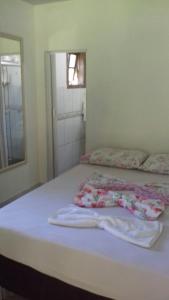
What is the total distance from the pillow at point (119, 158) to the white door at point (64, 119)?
1024 millimetres

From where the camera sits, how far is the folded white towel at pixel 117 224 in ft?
5.29

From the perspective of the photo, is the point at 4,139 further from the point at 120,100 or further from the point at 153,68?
the point at 153,68

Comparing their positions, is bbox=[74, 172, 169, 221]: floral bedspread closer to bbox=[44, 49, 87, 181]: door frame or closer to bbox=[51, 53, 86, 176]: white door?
bbox=[44, 49, 87, 181]: door frame

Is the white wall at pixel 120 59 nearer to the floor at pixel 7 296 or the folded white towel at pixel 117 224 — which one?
the folded white towel at pixel 117 224

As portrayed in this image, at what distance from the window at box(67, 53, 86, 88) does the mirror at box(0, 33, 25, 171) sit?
106 cm

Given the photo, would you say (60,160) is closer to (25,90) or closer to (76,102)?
(76,102)

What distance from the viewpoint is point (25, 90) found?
3.63m

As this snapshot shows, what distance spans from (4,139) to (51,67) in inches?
45.9

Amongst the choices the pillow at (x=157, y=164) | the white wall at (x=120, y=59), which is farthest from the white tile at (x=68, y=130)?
the pillow at (x=157, y=164)

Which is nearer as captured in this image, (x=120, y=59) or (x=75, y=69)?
(x=120, y=59)

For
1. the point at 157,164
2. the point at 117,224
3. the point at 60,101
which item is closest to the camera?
the point at 117,224

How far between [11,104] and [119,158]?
147 cm

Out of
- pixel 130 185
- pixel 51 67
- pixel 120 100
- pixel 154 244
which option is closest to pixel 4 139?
pixel 51 67

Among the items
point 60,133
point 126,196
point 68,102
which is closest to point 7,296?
point 126,196
